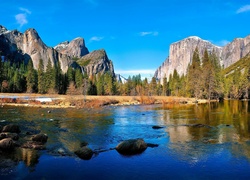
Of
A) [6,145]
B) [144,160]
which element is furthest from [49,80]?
[144,160]

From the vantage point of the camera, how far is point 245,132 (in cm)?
2372

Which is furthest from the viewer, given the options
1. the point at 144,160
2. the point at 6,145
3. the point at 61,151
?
the point at 6,145

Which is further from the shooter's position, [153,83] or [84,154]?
[153,83]

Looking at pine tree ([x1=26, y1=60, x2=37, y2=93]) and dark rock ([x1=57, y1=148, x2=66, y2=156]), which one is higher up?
pine tree ([x1=26, y1=60, x2=37, y2=93])

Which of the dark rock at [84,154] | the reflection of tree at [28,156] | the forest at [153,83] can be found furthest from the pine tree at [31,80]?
the dark rock at [84,154]

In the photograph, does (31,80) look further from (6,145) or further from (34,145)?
(6,145)

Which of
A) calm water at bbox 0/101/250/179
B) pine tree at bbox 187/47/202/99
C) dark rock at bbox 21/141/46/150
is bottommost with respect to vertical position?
calm water at bbox 0/101/250/179

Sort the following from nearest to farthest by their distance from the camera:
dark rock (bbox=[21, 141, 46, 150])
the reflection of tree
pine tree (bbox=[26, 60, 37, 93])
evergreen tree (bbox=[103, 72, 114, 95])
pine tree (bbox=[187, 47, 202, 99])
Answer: the reflection of tree < dark rock (bbox=[21, 141, 46, 150]) < pine tree (bbox=[187, 47, 202, 99]) < pine tree (bbox=[26, 60, 37, 93]) < evergreen tree (bbox=[103, 72, 114, 95])

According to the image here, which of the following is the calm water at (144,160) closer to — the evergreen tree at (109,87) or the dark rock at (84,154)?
the dark rock at (84,154)

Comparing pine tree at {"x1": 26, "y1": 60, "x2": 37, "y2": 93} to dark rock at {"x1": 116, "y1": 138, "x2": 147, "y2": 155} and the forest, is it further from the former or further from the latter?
dark rock at {"x1": 116, "y1": 138, "x2": 147, "y2": 155}

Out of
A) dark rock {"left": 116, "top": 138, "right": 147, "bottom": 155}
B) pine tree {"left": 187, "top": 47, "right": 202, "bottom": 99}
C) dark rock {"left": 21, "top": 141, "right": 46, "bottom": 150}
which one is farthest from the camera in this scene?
pine tree {"left": 187, "top": 47, "right": 202, "bottom": 99}

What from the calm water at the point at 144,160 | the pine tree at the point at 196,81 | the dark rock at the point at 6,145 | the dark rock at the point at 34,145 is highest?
the pine tree at the point at 196,81

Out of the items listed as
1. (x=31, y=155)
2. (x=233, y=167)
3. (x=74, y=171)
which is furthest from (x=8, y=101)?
(x=233, y=167)

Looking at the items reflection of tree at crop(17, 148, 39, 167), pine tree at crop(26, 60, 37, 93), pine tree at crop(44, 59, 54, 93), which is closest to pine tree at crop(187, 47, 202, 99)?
pine tree at crop(44, 59, 54, 93)
